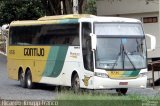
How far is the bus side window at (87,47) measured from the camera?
2175 centimetres

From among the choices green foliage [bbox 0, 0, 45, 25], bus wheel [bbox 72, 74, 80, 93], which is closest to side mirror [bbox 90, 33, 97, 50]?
bus wheel [bbox 72, 74, 80, 93]

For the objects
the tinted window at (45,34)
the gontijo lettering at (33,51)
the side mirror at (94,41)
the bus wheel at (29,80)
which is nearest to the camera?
the side mirror at (94,41)

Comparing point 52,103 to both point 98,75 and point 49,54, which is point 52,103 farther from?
point 49,54

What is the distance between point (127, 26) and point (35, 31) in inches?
220

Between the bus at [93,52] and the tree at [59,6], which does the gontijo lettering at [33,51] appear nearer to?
the bus at [93,52]

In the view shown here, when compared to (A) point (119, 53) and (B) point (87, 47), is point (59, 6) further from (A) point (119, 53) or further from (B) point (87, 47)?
(A) point (119, 53)

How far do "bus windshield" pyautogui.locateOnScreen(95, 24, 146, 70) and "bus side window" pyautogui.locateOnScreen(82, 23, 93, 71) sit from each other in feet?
1.19

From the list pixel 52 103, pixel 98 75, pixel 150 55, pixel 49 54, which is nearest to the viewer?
pixel 52 103

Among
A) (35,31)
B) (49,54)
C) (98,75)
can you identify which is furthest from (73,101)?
(35,31)

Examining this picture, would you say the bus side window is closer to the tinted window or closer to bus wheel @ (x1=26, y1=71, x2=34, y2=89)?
the tinted window

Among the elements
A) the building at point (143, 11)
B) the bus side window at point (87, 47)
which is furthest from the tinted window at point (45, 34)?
the building at point (143, 11)

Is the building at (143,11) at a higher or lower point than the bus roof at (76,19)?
lower

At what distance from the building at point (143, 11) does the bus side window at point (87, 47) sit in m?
15.2

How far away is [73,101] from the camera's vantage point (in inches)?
506
